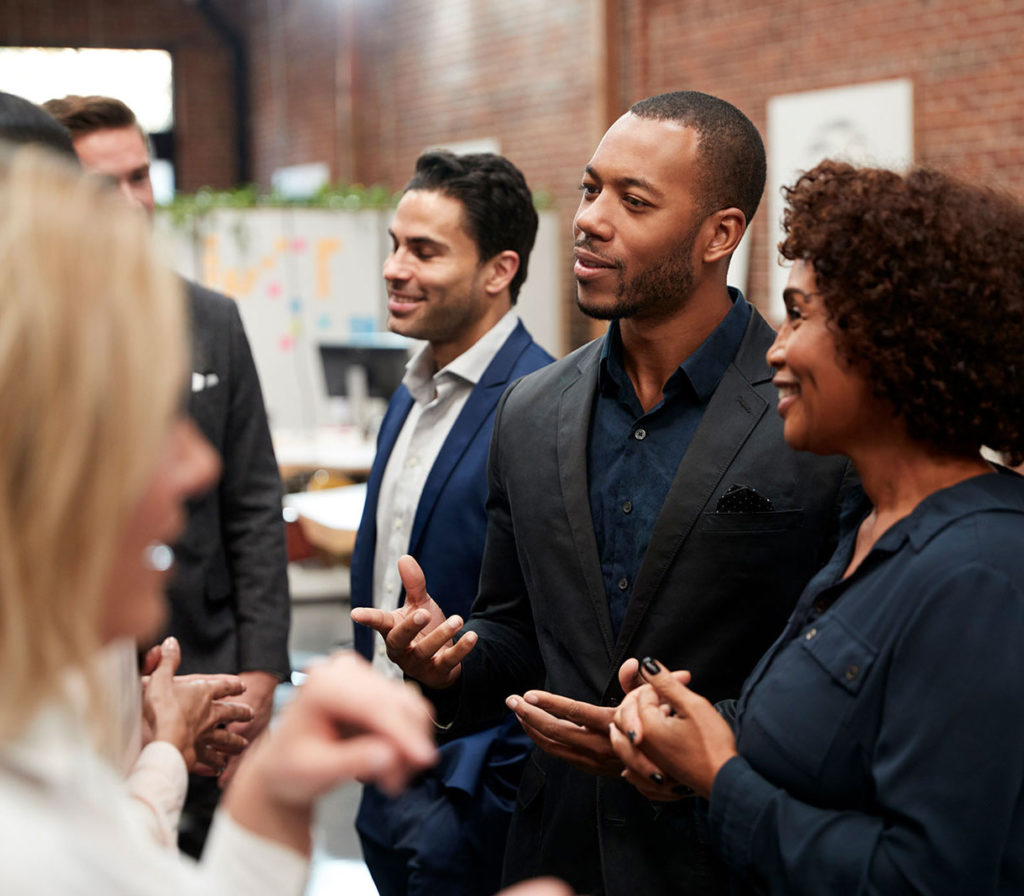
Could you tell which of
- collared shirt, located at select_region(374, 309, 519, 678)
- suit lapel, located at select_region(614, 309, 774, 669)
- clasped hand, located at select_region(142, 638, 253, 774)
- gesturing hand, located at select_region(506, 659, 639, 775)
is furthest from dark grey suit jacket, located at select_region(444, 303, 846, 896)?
collared shirt, located at select_region(374, 309, 519, 678)

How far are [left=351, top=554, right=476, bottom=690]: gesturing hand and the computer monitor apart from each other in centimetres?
509

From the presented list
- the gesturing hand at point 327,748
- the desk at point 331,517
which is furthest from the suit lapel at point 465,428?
the desk at point 331,517

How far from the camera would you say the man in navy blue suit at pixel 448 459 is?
2.10 m

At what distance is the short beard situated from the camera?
1.82m

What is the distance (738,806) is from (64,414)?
907 mm

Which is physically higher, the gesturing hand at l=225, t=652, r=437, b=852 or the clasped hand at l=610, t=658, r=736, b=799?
the gesturing hand at l=225, t=652, r=437, b=852

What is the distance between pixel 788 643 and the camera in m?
1.36

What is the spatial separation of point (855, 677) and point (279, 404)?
7.76m

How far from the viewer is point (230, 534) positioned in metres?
2.13

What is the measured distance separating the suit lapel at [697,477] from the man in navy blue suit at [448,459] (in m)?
0.67

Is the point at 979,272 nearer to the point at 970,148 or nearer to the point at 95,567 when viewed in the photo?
the point at 95,567

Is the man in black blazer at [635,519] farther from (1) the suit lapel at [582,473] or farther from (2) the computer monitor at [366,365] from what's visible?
(2) the computer monitor at [366,365]

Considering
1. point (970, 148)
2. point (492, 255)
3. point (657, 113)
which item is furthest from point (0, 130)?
point (970, 148)

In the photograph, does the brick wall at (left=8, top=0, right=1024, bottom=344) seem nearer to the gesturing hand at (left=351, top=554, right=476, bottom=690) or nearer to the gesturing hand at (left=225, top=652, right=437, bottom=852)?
the gesturing hand at (left=351, top=554, right=476, bottom=690)
